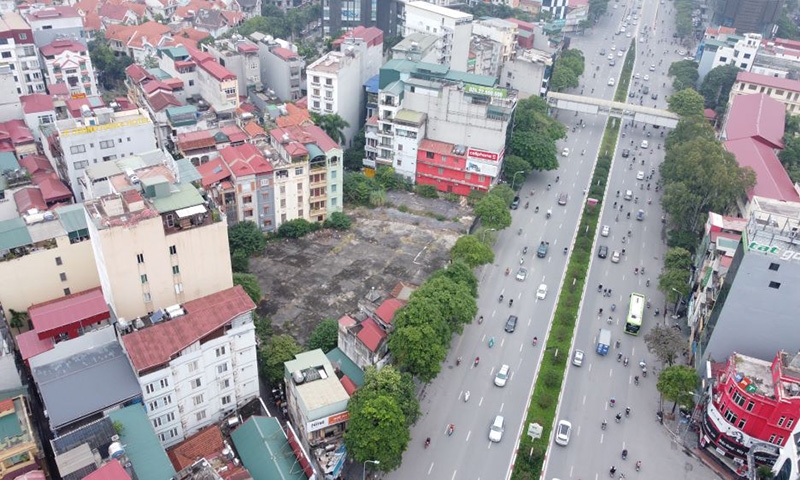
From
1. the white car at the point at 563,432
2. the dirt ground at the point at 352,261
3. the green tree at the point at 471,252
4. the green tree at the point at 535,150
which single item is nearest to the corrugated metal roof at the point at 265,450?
the dirt ground at the point at 352,261

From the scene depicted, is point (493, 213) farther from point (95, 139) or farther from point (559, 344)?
point (95, 139)

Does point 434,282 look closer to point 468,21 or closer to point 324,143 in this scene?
point 324,143

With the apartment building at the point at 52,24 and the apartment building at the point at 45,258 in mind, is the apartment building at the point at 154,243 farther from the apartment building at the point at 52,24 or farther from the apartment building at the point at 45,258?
the apartment building at the point at 52,24

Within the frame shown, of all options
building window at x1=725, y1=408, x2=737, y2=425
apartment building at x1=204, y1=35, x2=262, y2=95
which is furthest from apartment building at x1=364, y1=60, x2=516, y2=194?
building window at x1=725, y1=408, x2=737, y2=425

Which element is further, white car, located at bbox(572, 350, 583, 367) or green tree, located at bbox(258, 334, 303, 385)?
white car, located at bbox(572, 350, 583, 367)

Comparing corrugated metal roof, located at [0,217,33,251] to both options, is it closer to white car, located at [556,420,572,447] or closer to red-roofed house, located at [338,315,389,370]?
red-roofed house, located at [338,315,389,370]

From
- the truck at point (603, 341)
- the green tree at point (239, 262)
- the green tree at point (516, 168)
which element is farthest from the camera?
the green tree at point (516, 168)
